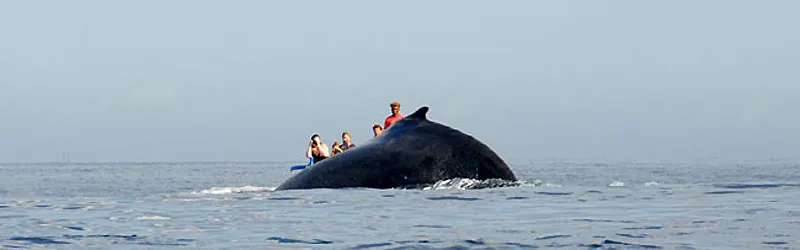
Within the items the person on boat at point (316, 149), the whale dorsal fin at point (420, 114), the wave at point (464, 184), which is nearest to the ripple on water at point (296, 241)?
the wave at point (464, 184)

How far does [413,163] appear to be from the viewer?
56.3 feet

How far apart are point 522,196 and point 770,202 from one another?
122 inches

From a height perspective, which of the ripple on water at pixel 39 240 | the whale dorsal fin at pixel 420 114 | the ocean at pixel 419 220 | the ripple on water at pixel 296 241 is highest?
the whale dorsal fin at pixel 420 114

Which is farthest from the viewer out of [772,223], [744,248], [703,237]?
[772,223]

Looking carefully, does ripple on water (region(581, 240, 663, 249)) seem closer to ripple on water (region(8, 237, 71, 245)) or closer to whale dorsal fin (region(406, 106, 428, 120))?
ripple on water (region(8, 237, 71, 245))

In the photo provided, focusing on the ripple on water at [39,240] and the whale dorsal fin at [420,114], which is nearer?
the ripple on water at [39,240]

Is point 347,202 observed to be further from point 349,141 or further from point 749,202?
point 349,141

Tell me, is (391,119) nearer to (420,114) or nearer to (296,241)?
(420,114)

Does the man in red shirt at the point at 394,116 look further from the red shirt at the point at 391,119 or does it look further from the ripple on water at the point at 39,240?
the ripple on water at the point at 39,240

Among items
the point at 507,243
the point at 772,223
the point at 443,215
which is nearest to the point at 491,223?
the point at 443,215

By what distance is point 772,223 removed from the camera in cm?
1120

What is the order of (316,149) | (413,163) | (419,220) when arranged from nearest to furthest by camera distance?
1. (419,220)
2. (413,163)
3. (316,149)

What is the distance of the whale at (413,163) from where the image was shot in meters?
17.0

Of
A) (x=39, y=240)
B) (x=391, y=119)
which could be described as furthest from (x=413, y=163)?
(x=39, y=240)
